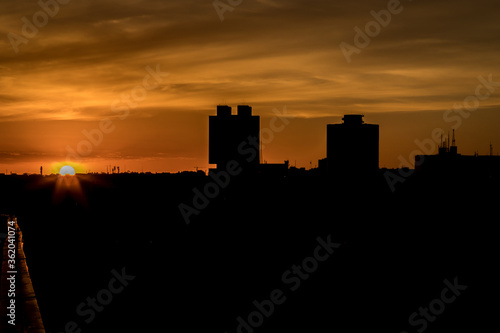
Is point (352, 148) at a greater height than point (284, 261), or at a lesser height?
greater

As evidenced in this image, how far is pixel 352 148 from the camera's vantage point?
596 ft

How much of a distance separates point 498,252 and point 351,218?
4402 cm

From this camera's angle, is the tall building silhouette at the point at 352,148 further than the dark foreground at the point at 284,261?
Yes

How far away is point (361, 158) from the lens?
588 feet

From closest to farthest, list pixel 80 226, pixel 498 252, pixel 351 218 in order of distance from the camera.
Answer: pixel 80 226
pixel 498 252
pixel 351 218

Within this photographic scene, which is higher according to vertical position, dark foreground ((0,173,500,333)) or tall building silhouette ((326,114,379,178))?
tall building silhouette ((326,114,379,178))

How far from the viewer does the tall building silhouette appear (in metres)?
179

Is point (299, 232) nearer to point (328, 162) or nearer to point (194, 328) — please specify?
point (328, 162)

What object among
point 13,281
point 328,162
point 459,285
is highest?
point 328,162

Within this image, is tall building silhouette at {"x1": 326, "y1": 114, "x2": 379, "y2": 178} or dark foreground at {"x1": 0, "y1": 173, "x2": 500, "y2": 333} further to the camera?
tall building silhouette at {"x1": 326, "y1": 114, "x2": 379, "y2": 178}

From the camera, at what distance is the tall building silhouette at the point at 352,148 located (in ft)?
586

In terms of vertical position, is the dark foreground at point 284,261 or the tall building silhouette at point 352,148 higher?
the tall building silhouette at point 352,148

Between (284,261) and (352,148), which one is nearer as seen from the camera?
(284,261)

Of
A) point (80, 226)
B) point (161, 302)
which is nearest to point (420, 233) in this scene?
point (80, 226)
